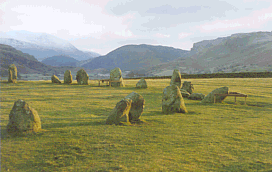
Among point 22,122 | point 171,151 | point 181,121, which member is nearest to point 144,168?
point 171,151

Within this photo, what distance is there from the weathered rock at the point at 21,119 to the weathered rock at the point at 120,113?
2.68m

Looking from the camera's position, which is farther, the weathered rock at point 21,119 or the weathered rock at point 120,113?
the weathered rock at point 120,113

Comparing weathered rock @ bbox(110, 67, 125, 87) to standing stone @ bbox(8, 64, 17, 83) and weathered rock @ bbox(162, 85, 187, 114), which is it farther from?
weathered rock @ bbox(162, 85, 187, 114)

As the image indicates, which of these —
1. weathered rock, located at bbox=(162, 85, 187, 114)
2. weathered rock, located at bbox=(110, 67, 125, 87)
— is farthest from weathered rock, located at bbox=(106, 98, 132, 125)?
weathered rock, located at bbox=(110, 67, 125, 87)

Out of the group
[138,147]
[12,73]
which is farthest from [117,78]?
[138,147]

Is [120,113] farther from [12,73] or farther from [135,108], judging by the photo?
[12,73]

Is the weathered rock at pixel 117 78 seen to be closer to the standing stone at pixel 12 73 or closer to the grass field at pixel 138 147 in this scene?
the standing stone at pixel 12 73

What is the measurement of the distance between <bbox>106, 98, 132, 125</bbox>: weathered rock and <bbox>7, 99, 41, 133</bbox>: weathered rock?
2.68 metres

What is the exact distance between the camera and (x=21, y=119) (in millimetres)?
6199

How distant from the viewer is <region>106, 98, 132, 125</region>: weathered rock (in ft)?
25.3

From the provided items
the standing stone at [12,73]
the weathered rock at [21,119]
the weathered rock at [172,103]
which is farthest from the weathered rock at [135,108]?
the standing stone at [12,73]

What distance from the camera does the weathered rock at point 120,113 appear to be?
7.71 metres

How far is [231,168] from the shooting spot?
440 cm

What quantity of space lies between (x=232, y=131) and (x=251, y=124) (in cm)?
177
